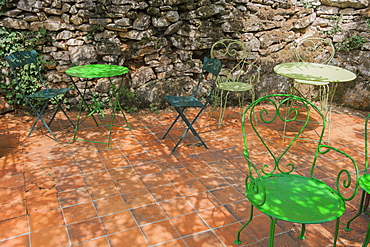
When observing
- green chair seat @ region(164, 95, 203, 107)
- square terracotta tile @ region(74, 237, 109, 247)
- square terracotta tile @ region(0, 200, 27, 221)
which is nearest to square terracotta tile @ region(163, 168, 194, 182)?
green chair seat @ region(164, 95, 203, 107)

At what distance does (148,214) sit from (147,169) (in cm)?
78

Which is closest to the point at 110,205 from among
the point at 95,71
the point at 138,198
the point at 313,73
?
the point at 138,198

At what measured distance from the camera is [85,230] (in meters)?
2.65

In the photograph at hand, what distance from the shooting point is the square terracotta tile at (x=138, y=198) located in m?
2.98

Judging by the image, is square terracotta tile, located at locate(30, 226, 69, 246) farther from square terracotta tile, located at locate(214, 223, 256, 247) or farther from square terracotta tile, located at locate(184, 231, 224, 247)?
square terracotta tile, located at locate(214, 223, 256, 247)

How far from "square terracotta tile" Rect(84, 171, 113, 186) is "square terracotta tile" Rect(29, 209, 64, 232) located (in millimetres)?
492

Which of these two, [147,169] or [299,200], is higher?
[299,200]

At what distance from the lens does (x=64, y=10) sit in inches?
190

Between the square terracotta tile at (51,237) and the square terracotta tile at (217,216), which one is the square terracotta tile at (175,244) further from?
the square terracotta tile at (51,237)

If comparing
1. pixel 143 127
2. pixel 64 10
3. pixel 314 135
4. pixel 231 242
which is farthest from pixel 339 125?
pixel 64 10

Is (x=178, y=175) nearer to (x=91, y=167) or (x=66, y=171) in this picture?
(x=91, y=167)

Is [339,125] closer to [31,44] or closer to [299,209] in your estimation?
[299,209]

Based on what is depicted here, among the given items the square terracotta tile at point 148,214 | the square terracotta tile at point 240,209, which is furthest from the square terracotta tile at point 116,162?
the square terracotta tile at point 240,209

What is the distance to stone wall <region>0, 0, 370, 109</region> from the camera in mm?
4879
